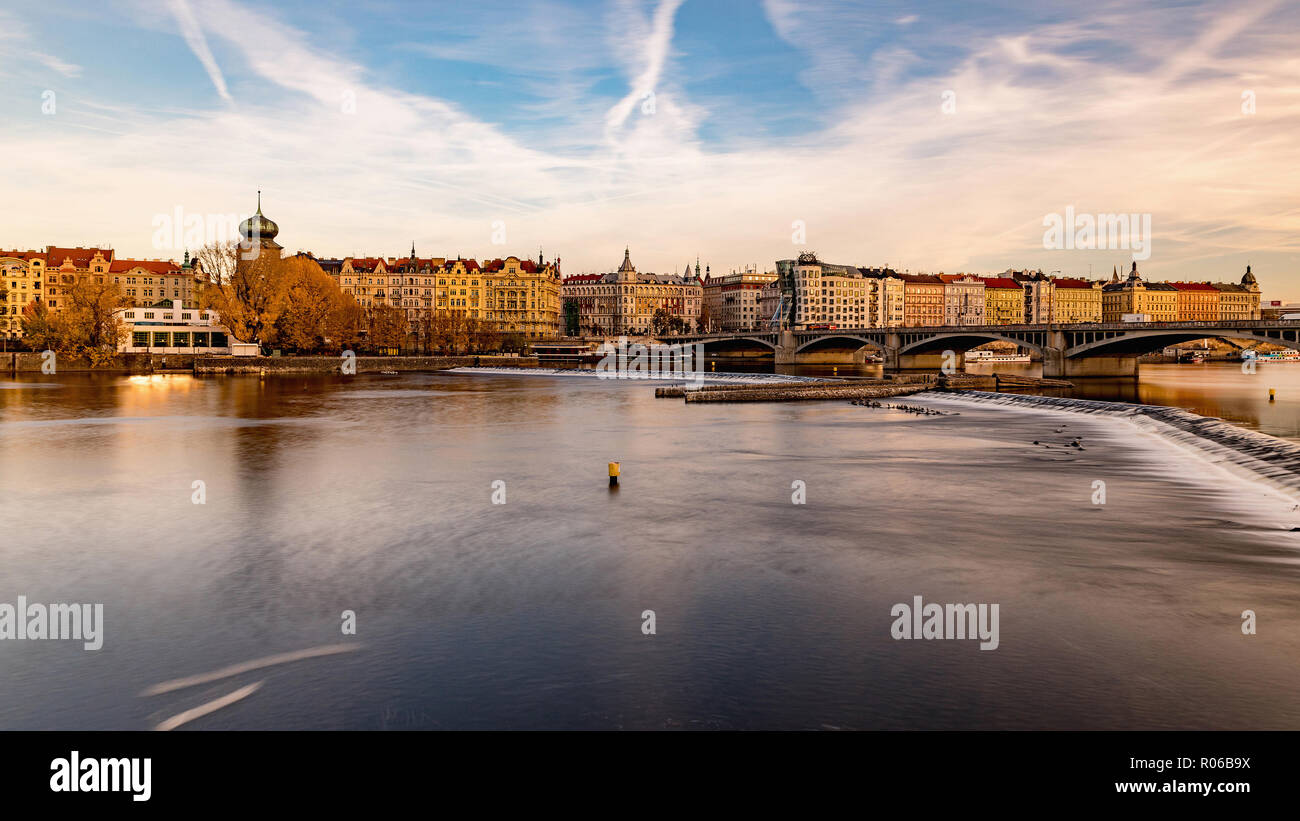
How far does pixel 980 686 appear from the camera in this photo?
11.6 m

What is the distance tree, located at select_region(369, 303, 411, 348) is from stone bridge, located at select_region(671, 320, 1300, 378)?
49551 millimetres

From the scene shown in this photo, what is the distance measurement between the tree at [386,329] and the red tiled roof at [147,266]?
164 feet

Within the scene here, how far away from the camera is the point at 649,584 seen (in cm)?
1688

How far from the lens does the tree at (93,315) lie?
4102 inches

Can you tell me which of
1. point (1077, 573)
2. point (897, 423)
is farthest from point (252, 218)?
point (1077, 573)

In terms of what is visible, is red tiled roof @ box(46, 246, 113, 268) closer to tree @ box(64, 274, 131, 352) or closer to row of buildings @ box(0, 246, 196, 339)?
row of buildings @ box(0, 246, 196, 339)

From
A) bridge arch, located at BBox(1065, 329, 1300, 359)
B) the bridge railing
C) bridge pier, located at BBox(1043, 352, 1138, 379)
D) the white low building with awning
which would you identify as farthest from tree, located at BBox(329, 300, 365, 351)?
bridge arch, located at BBox(1065, 329, 1300, 359)

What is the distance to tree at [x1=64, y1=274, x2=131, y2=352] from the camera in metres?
104

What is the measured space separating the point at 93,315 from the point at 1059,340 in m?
104

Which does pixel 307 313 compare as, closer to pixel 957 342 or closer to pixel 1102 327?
pixel 957 342

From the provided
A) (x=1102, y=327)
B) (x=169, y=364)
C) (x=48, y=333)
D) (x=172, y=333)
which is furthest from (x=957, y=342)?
(x=48, y=333)
